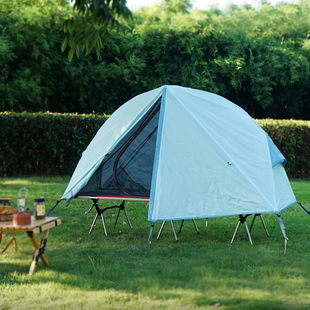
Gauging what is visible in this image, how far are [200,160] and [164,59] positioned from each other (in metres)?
11.2

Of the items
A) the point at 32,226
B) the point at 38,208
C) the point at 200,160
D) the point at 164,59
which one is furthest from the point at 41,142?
the point at 164,59

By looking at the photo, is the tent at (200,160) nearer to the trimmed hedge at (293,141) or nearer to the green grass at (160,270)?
the green grass at (160,270)

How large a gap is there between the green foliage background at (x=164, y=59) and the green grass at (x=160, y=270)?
808cm

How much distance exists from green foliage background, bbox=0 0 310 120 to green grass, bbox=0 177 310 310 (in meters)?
8.08

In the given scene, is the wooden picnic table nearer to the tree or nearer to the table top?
the table top

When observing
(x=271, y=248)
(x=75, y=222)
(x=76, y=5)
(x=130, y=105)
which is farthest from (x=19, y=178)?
(x=76, y=5)

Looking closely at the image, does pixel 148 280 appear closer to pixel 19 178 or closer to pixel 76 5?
pixel 76 5

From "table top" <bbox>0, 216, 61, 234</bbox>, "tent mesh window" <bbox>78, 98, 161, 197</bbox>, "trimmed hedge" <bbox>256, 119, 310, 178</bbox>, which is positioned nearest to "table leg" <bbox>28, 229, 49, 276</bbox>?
"table top" <bbox>0, 216, 61, 234</bbox>

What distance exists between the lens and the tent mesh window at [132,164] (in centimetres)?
681

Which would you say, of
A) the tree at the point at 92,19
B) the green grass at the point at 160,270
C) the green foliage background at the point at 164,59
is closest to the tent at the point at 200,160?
the green grass at the point at 160,270

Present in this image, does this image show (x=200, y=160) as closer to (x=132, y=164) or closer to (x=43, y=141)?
(x=132, y=164)

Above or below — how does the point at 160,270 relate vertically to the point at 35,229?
below

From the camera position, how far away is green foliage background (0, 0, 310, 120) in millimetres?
13148

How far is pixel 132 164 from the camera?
277 inches
